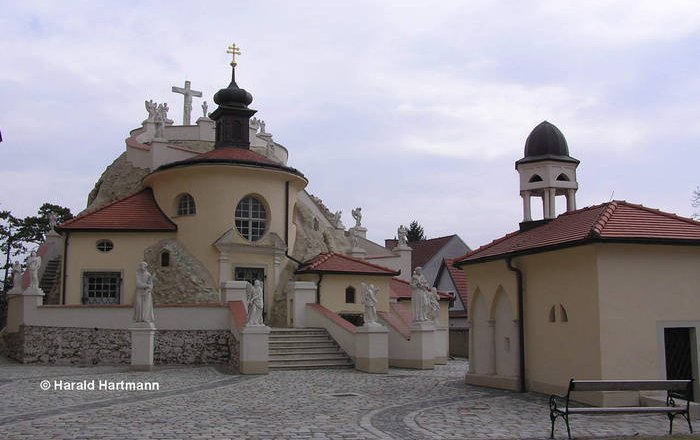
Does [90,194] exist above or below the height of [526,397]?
above

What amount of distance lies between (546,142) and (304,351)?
9839 mm

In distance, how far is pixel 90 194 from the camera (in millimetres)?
40344

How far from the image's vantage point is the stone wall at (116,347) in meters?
23.2

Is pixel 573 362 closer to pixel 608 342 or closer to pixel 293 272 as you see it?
pixel 608 342

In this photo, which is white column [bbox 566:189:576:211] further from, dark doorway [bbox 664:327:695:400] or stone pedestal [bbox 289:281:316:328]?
stone pedestal [bbox 289:281:316:328]

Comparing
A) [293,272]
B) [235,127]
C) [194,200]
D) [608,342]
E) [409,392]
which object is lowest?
[409,392]

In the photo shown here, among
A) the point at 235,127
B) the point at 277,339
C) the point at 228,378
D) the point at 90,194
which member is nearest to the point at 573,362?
the point at 228,378

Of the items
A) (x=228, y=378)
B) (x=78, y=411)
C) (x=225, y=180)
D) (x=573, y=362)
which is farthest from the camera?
(x=225, y=180)

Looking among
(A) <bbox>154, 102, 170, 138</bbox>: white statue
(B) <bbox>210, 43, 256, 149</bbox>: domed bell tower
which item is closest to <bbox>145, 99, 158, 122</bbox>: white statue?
(A) <bbox>154, 102, 170, 138</bbox>: white statue

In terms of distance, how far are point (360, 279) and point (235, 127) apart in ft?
30.7

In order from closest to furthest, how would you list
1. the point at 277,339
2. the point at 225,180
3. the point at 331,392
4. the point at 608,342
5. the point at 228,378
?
1. the point at 608,342
2. the point at 331,392
3. the point at 228,378
4. the point at 277,339
5. the point at 225,180

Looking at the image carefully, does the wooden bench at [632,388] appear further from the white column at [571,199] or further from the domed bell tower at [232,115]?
the domed bell tower at [232,115]

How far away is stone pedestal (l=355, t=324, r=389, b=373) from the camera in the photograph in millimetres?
21906

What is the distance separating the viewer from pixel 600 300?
14.0 m
